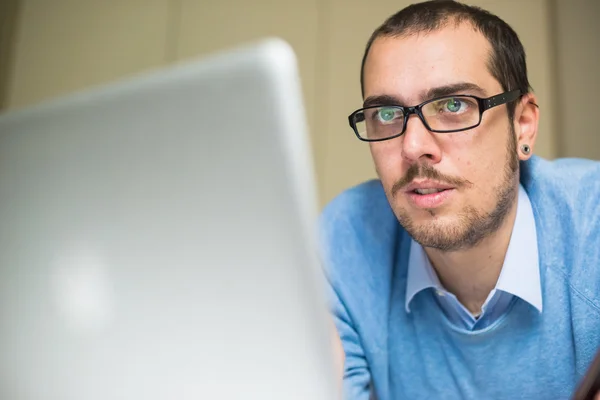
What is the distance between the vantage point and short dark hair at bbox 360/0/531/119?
0.80 m

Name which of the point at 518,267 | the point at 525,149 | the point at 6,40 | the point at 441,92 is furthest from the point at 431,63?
the point at 6,40

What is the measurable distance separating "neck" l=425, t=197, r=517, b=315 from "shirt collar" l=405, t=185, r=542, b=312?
0.06 ft

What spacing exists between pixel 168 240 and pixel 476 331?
707 mm

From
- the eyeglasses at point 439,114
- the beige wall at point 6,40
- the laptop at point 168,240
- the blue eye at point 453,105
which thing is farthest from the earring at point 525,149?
the beige wall at point 6,40

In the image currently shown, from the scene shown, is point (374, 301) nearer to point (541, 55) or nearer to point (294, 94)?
point (294, 94)

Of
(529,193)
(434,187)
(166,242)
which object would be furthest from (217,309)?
(529,193)

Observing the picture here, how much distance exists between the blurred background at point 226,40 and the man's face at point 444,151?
920 mm

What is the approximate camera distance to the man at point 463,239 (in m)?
0.76

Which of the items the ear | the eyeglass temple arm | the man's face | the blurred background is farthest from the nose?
the blurred background

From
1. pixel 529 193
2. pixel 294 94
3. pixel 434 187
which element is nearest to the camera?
pixel 294 94

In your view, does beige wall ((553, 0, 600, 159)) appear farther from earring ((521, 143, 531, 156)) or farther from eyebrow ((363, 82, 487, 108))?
eyebrow ((363, 82, 487, 108))

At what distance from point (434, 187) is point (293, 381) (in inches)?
22.0

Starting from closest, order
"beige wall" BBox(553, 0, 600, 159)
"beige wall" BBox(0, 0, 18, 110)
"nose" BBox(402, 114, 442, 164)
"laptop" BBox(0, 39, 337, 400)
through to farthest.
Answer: "laptop" BBox(0, 39, 337, 400) < "nose" BBox(402, 114, 442, 164) < "beige wall" BBox(553, 0, 600, 159) < "beige wall" BBox(0, 0, 18, 110)

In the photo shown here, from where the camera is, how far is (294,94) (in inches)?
8.2
